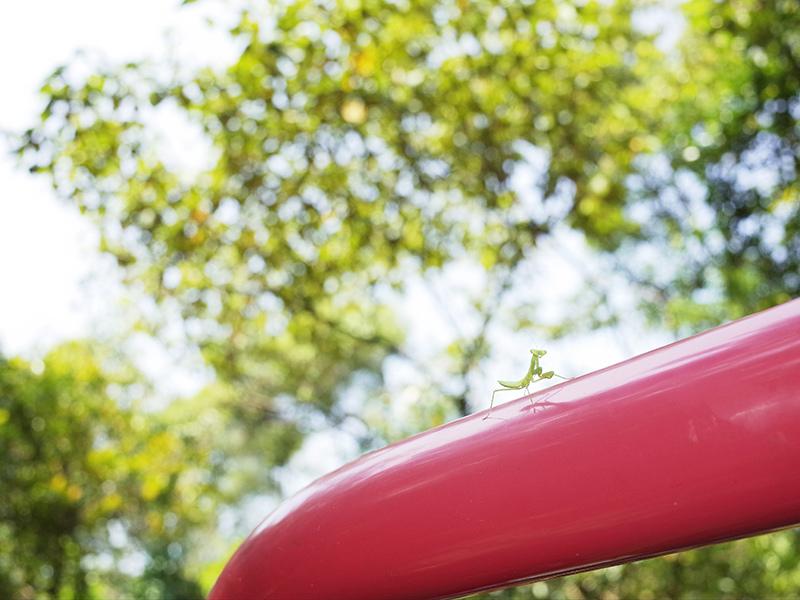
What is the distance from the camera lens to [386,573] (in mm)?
734

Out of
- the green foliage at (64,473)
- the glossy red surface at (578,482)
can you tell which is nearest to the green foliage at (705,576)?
the green foliage at (64,473)

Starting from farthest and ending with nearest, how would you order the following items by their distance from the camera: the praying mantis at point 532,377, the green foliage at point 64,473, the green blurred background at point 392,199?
the green foliage at point 64,473, the green blurred background at point 392,199, the praying mantis at point 532,377

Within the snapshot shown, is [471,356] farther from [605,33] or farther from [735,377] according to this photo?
[735,377]

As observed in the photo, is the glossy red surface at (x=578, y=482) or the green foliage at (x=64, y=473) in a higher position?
the green foliage at (x=64, y=473)

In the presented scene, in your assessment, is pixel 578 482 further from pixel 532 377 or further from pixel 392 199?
pixel 392 199

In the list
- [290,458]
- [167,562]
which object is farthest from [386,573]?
[290,458]

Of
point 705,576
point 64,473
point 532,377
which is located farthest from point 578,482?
point 705,576

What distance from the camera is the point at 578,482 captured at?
635 mm

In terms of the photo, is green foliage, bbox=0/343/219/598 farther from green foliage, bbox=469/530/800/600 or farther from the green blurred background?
green foliage, bbox=469/530/800/600

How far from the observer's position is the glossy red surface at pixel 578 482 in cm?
58

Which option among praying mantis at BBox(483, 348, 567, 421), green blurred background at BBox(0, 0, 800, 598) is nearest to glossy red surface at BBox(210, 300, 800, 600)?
praying mantis at BBox(483, 348, 567, 421)

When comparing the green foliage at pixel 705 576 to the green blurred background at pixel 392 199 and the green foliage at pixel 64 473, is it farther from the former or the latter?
the green foliage at pixel 64 473

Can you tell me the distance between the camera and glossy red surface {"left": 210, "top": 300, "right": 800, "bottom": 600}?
578mm

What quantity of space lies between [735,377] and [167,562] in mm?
10527
